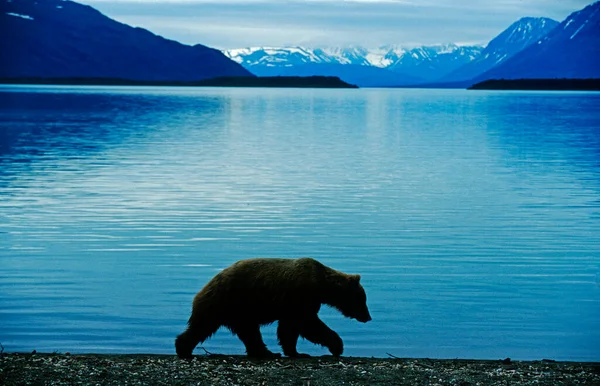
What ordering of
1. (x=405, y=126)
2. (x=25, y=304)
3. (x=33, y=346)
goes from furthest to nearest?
(x=405, y=126)
(x=25, y=304)
(x=33, y=346)

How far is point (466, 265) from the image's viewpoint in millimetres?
21375

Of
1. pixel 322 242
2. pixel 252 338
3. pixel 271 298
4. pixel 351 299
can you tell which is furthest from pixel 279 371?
pixel 322 242

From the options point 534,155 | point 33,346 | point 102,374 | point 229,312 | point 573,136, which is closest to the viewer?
point 102,374

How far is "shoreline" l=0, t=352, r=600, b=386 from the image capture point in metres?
10.6

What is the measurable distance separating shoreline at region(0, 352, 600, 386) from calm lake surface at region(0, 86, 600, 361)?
2469 mm

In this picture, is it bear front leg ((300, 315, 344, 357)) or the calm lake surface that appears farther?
the calm lake surface

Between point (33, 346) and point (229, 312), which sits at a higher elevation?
point (229, 312)

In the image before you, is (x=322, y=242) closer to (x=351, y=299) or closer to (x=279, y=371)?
(x=351, y=299)

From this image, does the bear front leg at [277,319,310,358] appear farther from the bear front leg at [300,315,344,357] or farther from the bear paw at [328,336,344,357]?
the bear paw at [328,336,344,357]

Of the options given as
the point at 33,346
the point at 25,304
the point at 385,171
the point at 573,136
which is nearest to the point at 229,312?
the point at 33,346

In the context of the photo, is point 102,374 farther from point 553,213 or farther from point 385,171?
point 385,171

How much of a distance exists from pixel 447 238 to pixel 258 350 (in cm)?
1322

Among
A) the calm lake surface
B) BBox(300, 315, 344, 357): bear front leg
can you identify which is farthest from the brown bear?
the calm lake surface

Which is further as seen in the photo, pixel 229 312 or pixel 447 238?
pixel 447 238
